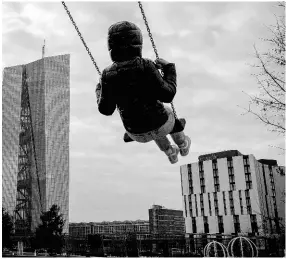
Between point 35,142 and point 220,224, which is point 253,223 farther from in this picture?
point 35,142

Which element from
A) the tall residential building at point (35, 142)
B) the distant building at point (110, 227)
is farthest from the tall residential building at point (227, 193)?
the distant building at point (110, 227)

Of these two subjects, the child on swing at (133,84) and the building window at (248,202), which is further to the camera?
the building window at (248,202)

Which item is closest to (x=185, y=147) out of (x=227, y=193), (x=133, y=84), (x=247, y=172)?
(x=133, y=84)

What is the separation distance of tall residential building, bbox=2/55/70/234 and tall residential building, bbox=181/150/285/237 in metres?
32.9

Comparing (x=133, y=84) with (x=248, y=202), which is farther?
(x=248, y=202)

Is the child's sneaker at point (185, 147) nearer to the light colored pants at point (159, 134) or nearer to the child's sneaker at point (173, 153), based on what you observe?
the child's sneaker at point (173, 153)

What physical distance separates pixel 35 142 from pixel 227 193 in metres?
45.9

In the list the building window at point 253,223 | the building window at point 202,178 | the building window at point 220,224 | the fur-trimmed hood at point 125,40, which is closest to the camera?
the fur-trimmed hood at point 125,40

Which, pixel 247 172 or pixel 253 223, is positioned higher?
pixel 247 172

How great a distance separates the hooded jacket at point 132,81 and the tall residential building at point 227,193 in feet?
176

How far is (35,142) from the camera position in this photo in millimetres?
81812

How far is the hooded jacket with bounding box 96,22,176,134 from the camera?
132 inches

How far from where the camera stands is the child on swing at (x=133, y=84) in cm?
335

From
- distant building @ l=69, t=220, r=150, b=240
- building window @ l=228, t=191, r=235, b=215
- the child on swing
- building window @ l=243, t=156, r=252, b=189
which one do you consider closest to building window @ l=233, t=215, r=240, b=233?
building window @ l=228, t=191, r=235, b=215
